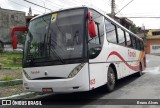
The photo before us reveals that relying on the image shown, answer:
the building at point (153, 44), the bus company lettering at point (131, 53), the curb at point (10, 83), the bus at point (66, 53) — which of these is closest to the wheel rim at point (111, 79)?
the bus at point (66, 53)

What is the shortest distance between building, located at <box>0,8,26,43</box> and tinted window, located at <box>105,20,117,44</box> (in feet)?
161

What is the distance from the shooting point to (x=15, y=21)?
61750mm

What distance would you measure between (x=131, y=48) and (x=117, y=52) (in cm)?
334

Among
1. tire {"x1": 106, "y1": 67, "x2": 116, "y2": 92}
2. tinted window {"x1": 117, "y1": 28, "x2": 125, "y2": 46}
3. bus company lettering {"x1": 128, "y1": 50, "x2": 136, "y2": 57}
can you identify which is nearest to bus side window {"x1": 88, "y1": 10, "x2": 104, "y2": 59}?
tire {"x1": 106, "y1": 67, "x2": 116, "y2": 92}

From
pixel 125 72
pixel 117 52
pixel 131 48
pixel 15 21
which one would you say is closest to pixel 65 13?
pixel 117 52

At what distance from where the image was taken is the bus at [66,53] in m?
7.83

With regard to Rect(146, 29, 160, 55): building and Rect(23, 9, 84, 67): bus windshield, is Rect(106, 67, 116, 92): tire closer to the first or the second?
Rect(23, 9, 84, 67): bus windshield

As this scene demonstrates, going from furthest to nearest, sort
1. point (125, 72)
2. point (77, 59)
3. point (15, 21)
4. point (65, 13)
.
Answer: point (15, 21) → point (125, 72) → point (65, 13) → point (77, 59)

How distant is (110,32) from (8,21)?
174 ft

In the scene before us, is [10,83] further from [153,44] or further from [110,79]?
[153,44]

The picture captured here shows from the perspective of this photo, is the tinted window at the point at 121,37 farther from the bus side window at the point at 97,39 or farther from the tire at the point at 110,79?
the bus side window at the point at 97,39

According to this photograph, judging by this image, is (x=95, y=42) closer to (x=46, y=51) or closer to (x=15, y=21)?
(x=46, y=51)

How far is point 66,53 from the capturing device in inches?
315

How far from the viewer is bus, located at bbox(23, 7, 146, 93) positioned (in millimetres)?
7828
